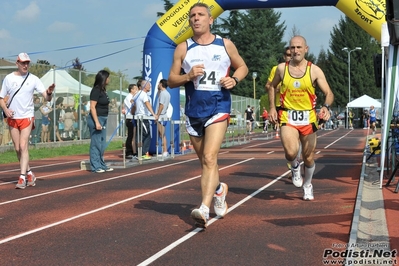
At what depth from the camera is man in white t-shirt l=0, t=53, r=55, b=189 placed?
1115 centimetres

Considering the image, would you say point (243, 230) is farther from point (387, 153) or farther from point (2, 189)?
point (387, 153)

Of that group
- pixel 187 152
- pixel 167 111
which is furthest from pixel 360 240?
pixel 187 152

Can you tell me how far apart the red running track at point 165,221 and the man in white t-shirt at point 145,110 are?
4.13 metres

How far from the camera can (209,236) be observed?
6.73 meters

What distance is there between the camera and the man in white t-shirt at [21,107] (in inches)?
439

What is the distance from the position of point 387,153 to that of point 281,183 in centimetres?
211

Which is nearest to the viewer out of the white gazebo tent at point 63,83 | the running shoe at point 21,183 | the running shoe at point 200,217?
the running shoe at point 200,217

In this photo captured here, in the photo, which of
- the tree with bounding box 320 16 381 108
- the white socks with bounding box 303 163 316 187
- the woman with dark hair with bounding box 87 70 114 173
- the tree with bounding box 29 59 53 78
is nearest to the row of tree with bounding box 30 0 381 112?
the tree with bounding box 320 16 381 108

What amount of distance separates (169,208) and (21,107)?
12.0ft

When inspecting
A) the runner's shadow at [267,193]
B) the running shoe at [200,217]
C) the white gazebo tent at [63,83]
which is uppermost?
the white gazebo tent at [63,83]

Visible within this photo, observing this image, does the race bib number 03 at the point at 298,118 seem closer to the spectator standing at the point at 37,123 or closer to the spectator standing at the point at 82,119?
the spectator standing at the point at 37,123

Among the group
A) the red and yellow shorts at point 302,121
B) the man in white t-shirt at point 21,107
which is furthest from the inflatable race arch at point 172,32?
the red and yellow shorts at point 302,121

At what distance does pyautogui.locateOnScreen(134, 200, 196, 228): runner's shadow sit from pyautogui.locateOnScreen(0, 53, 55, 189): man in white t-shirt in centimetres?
263

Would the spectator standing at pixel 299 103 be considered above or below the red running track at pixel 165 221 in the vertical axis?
above
